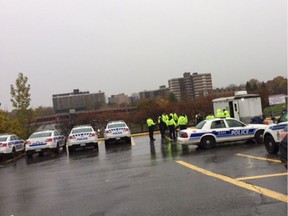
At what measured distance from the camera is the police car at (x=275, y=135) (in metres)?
12.0

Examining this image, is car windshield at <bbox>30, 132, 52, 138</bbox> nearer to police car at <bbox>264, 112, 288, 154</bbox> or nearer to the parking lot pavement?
the parking lot pavement

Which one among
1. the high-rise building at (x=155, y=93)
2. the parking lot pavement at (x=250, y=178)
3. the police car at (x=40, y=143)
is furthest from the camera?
the high-rise building at (x=155, y=93)

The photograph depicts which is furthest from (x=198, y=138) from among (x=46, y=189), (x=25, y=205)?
(x=25, y=205)

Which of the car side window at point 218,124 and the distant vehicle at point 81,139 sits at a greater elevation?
the car side window at point 218,124

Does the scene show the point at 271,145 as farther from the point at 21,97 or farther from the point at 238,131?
the point at 21,97

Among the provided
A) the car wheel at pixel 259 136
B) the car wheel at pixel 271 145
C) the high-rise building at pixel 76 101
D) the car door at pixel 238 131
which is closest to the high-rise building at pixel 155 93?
the high-rise building at pixel 76 101

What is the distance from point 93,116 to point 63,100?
3400 centimetres

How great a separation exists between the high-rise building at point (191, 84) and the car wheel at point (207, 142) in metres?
91.7

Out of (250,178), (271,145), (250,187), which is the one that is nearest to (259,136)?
(271,145)

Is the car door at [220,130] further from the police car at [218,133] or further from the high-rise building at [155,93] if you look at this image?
the high-rise building at [155,93]

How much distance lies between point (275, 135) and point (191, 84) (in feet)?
335

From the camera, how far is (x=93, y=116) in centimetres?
6075

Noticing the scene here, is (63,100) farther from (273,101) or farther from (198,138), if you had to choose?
(198,138)

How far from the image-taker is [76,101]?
302 ft
